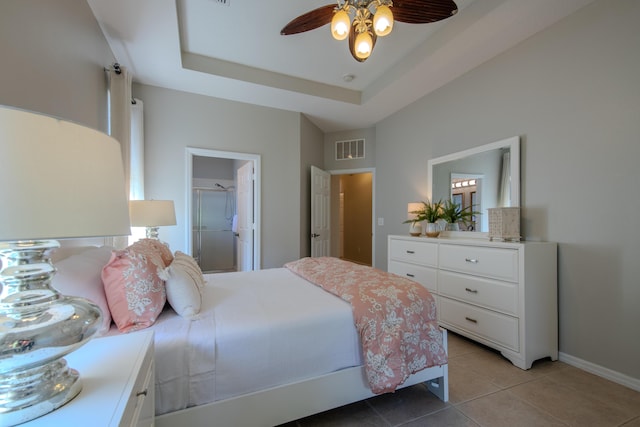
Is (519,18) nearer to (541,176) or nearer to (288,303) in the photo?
(541,176)

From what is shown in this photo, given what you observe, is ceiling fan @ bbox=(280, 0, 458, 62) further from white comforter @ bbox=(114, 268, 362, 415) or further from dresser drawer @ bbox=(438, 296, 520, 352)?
dresser drawer @ bbox=(438, 296, 520, 352)

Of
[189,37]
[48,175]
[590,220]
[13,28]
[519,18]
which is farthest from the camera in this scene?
[189,37]

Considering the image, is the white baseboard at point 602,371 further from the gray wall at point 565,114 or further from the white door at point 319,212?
the white door at point 319,212

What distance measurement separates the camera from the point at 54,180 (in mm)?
534

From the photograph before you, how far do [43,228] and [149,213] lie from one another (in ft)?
7.63

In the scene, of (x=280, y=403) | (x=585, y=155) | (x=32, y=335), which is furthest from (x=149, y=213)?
(x=585, y=155)

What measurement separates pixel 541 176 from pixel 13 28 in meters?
3.51

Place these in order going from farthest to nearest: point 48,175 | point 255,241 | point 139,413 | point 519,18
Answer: point 255,241 → point 519,18 → point 139,413 → point 48,175

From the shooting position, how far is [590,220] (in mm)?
2023

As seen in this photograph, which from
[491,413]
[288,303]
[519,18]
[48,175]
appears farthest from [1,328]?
[519,18]

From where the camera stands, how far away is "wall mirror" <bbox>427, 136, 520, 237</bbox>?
251 cm

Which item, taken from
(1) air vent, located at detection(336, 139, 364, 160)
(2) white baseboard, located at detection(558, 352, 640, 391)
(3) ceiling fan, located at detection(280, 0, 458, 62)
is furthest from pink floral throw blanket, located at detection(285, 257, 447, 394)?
(1) air vent, located at detection(336, 139, 364, 160)

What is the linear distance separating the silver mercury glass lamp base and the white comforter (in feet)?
1.65

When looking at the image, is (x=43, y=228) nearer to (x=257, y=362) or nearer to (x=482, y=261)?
(x=257, y=362)
